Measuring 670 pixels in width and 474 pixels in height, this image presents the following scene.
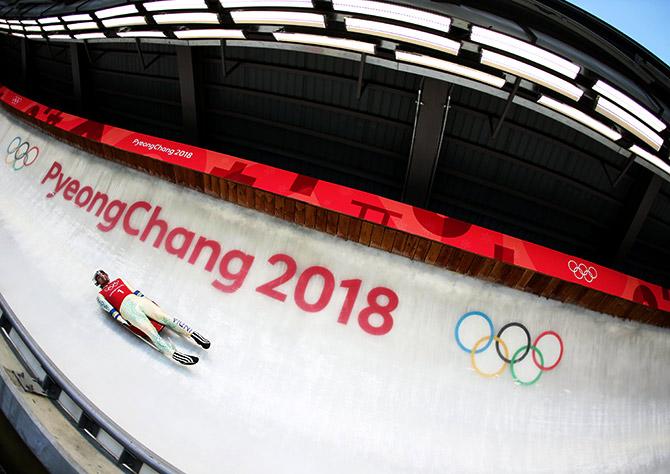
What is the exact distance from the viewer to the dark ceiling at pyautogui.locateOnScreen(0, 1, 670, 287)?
5148 mm

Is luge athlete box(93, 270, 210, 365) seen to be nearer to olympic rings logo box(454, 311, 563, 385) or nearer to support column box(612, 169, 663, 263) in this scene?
olympic rings logo box(454, 311, 563, 385)

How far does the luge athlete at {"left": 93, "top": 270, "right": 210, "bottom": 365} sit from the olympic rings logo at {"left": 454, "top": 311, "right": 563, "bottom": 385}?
10.8ft

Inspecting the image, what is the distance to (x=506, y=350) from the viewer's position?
4.35 m

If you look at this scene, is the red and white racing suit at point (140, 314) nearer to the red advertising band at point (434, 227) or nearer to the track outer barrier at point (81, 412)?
the track outer barrier at point (81, 412)

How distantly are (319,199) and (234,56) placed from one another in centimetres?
341

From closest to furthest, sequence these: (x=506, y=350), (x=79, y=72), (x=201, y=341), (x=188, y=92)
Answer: (x=201, y=341) < (x=506, y=350) < (x=188, y=92) < (x=79, y=72)

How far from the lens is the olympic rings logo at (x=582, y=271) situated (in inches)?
167

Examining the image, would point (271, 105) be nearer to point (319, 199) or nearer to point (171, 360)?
point (319, 199)

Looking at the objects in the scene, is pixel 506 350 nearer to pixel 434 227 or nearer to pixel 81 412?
pixel 434 227

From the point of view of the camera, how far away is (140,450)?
3594 millimetres

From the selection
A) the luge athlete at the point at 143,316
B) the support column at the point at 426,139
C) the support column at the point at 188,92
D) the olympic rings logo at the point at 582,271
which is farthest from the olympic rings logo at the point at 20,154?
the olympic rings logo at the point at 582,271

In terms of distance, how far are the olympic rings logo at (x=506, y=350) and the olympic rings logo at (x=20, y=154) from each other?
9.42 meters

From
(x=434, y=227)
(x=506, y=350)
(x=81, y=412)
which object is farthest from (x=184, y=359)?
(x=506, y=350)

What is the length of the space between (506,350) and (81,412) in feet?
16.8
